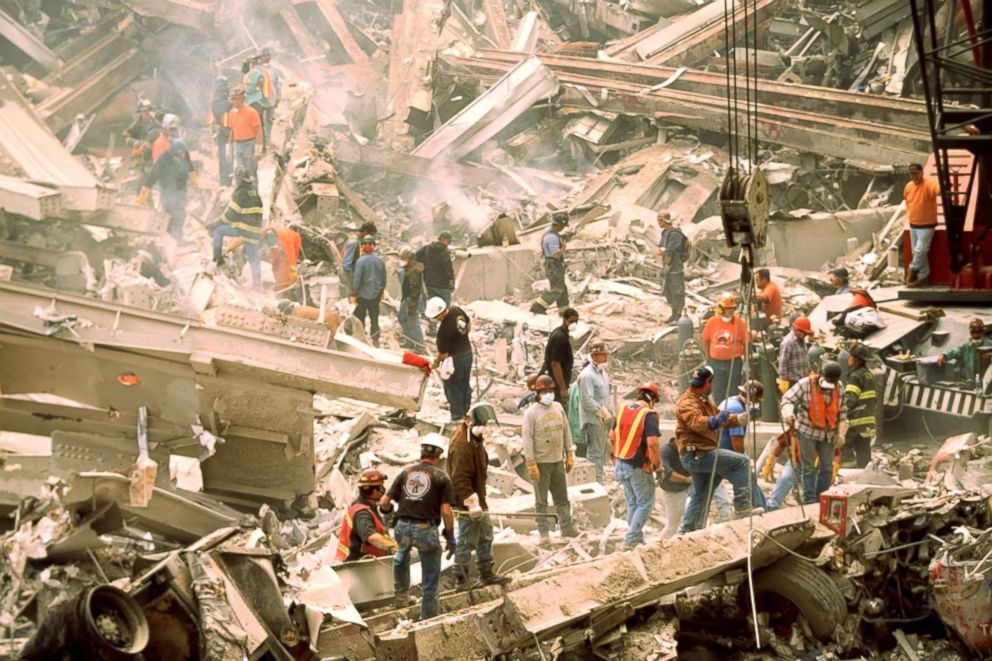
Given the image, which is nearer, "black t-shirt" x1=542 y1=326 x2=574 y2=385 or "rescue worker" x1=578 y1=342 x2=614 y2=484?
"rescue worker" x1=578 y1=342 x2=614 y2=484

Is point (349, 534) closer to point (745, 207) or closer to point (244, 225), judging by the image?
point (745, 207)

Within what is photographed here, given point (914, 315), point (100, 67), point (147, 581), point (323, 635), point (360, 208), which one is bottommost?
point (323, 635)

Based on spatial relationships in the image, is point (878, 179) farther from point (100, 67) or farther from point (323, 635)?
point (323, 635)

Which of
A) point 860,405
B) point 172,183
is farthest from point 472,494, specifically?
point 172,183

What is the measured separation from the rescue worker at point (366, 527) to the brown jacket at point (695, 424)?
247 centimetres

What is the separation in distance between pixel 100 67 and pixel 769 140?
35.0ft

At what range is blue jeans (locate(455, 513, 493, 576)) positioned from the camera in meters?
10.4

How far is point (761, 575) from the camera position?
1044cm

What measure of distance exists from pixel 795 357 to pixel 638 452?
2929 millimetres

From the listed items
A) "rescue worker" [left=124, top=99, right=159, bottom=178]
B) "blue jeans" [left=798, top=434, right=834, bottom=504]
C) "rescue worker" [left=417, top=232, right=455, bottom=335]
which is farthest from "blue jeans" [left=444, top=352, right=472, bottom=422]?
"rescue worker" [left=124, top=99, right=159, bottom=178]

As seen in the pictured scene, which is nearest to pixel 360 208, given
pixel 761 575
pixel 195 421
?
pixel 195 421

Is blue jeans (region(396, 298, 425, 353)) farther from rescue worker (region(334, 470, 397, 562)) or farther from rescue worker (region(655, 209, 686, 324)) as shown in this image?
rescue worker (region(334, 470, 397, 562))

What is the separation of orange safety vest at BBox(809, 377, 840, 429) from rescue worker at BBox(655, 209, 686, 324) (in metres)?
5.37

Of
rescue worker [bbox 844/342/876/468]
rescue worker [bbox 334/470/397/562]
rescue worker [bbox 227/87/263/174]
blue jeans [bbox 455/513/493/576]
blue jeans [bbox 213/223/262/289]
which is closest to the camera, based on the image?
rescue worker [bbox 334/470/397/562]
